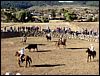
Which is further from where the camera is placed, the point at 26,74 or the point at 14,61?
the point at 14,61

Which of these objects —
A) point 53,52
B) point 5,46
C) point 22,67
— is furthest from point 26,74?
point 5,46

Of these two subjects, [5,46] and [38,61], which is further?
[5,46]

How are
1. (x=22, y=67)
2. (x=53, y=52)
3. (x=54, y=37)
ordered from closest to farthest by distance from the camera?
(x=22, y=67)
(x=53, y=52)
(x=54, y=37)

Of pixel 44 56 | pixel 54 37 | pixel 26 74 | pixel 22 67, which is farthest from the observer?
pixel 54 37

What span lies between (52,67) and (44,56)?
3470mm

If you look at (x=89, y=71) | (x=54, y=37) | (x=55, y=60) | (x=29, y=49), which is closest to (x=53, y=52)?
(x=29, y=49)

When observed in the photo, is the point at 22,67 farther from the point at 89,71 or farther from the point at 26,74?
the point at 89,71

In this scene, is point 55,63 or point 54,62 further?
point 54,62

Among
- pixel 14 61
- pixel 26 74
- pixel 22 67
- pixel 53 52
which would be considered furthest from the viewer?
pixel 53 52

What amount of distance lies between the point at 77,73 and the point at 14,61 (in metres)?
4.10

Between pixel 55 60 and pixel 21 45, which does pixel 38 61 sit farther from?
pixel 21 45

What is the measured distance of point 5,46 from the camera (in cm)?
2427

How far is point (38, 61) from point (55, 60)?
969 mm

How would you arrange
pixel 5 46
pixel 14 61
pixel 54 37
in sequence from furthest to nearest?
pixel 54 37 → pixel 5 46 → pixel 14 61
